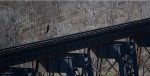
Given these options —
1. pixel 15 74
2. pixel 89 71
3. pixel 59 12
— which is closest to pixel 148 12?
pixel 59 12

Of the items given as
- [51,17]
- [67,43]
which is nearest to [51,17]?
[51,17]

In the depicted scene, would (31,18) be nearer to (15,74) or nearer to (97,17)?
(97,17)

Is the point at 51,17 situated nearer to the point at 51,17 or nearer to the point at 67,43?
the point at 51,17

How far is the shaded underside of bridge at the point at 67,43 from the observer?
46.3 feet

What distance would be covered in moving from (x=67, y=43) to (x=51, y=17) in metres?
16.7

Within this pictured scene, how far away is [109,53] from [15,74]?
4.97m

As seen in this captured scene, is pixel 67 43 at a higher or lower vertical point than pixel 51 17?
lower

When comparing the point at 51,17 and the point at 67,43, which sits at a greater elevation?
the point at 51,17

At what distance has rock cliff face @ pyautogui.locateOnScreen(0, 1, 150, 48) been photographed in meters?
29.0

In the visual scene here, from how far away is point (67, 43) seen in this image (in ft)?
51.3

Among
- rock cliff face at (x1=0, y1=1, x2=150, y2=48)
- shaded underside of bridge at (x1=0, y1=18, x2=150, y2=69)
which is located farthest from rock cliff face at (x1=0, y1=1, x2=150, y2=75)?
shaded underside of bridge at (x1=0, y1=18, x2=150, y2=69)

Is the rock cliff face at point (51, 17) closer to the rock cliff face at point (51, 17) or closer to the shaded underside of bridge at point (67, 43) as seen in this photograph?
the rock cliff face at point (51, 17)

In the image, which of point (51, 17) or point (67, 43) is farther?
point (51, 17)

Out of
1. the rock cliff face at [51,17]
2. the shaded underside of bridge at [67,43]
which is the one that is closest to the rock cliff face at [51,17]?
the rock cliff face at [51,17]
